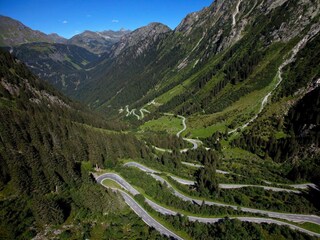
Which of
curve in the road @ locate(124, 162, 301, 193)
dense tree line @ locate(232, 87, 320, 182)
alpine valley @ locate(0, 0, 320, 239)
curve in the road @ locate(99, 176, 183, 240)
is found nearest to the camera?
alpine valley @ locate(0, 0, 320, 239)

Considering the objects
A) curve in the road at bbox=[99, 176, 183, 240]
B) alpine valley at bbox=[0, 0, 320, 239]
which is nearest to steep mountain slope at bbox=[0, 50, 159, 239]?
alpine valley at bbox=[0, 0, 320, 239]

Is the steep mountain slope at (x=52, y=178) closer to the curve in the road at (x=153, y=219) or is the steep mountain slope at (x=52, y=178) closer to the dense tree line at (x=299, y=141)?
the curve in the road at (x=153, y=219)

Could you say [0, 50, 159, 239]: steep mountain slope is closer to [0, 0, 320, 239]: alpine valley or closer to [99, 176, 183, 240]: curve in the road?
[0, 0, 320, 239]: alpine valley

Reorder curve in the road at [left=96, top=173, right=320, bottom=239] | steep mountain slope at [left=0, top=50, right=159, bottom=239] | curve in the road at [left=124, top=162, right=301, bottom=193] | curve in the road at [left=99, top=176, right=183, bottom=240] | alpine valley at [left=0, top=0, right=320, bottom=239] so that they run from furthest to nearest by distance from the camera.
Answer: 1. curve in the road at [left=124, top=162, right=301, bottom=193]
2. curve in the road at [left=96, top=173, right=320, bottom=239]
3. curve in the road at [left=99, top=176, right=183, bottom=240]
4. alpine valley at [left=0, top=0, right=320, bottom=239]
5. steep mountain slope at [left=0, top=50, right=159, bottom=239]

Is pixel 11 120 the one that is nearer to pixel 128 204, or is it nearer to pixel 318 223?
pixel 128 204

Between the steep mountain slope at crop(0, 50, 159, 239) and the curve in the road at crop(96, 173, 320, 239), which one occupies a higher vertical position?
the steep mountain slope at crop(0, 50, 159, 239)

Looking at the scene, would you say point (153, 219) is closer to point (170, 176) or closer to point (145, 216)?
point (145, 216)

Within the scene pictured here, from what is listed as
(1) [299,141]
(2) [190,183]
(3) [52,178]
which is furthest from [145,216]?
(1) [299,141]

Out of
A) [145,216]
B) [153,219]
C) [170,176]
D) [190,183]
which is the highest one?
[170,176]

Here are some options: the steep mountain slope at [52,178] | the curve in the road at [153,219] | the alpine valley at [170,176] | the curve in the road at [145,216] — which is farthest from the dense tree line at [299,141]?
the steep mountain slope at [52,178]
